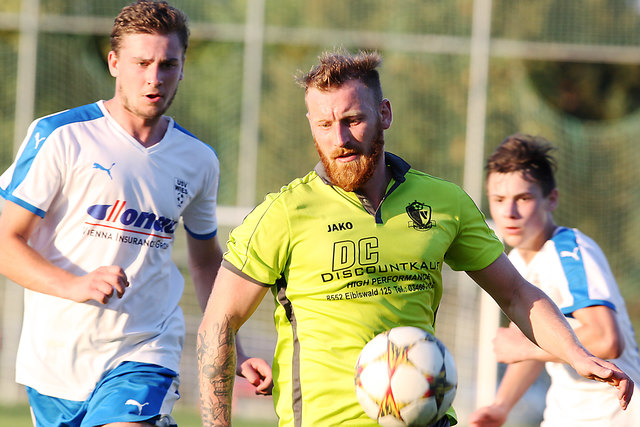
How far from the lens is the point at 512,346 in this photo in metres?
4.73

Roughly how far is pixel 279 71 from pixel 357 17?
82.4 inches

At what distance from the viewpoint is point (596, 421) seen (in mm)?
4973

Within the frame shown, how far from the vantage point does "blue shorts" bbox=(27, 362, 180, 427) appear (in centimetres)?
407

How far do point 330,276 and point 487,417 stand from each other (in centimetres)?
197

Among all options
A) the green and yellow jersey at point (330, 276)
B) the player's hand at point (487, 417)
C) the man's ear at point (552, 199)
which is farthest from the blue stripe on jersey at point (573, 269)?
the green and yellow jersey at point (330, 276)

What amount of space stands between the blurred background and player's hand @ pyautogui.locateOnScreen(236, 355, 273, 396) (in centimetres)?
752

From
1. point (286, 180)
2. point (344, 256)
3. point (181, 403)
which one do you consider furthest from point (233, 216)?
point (344, 256)

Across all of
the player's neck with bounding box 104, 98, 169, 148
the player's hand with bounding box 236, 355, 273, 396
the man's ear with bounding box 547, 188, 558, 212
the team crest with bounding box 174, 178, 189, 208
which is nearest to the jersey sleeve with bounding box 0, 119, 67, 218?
the player's neck with bounding box 104, 98, 169, 148

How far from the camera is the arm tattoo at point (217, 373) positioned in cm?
363

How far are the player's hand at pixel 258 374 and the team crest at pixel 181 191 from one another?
989mm

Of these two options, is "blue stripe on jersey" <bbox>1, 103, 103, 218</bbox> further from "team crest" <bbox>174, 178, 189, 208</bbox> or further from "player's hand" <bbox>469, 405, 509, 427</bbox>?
"player's hand" <bbox>469, 405, 509, 427</bbox>

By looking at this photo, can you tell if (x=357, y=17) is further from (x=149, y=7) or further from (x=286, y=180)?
(x=149, y=7)

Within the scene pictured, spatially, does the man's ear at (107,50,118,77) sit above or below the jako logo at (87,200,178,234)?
above

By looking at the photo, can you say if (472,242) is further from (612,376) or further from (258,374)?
(258,374)
